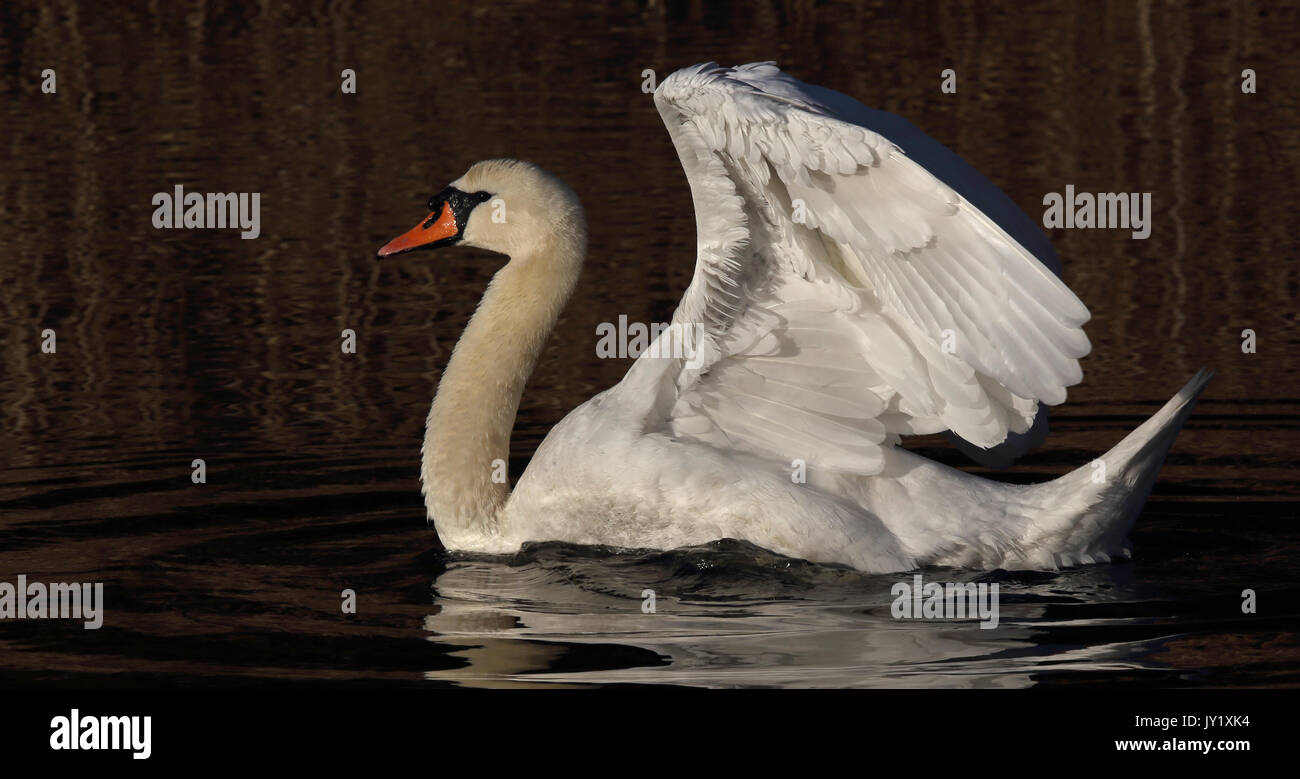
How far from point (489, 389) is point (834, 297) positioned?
1566 mm

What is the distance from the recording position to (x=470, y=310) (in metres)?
12.2

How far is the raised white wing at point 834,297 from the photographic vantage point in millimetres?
5855

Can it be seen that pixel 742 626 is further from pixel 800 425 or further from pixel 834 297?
pixel 834 297

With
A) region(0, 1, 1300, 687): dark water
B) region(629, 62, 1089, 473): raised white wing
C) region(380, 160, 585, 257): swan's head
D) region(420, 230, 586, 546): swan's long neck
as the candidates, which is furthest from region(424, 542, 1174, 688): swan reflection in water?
region(380, 160, 585, 257): swan's head

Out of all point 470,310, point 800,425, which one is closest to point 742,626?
point 800,425

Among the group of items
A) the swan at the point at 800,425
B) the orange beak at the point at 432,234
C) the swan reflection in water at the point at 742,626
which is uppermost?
the orange beak at the point at 432,234

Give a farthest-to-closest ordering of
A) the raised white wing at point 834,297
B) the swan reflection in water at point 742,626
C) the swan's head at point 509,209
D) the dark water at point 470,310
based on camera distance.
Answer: the swan's head at point 509,209 < the dark water at point 470,310 < the raised white wing at point 834,297 < the swan reflection in water at point 742,626

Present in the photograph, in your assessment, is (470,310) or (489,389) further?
(470,310)

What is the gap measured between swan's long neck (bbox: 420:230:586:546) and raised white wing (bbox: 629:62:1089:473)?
821 mm

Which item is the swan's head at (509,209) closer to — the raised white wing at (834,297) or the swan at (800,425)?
the swan at (800,425)

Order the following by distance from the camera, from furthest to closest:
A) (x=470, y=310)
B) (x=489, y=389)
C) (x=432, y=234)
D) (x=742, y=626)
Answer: (x=470, y=310), (x=432, y=234), (x=489, y=389), (x=742, y=626)

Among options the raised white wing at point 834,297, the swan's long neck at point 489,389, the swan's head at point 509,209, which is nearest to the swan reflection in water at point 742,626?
the swan's long neck at point 489,389

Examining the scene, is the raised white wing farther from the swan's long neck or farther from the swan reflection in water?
the swan's long neck

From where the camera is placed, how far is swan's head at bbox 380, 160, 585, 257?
770 cm
